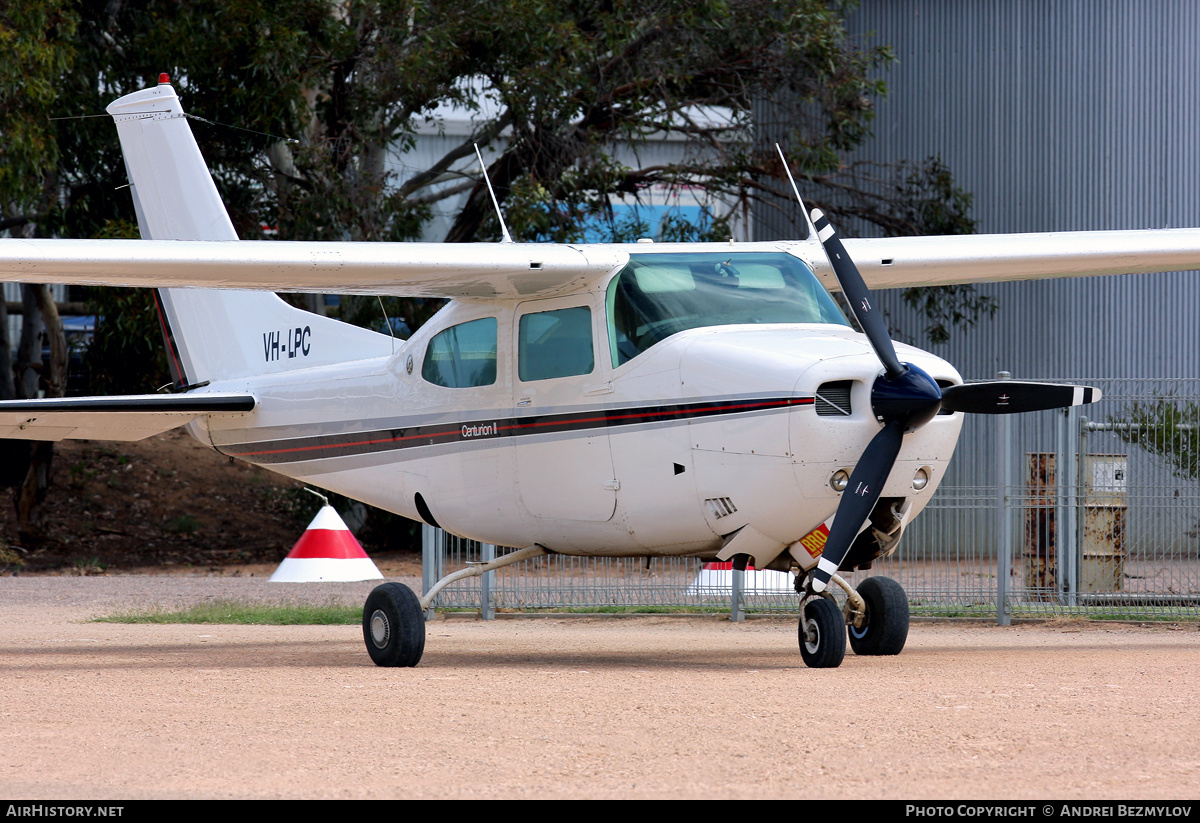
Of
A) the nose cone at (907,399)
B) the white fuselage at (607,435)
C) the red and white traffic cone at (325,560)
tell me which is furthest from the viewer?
the red and white traffic cone at (325,560)

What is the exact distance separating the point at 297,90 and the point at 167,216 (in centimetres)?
776

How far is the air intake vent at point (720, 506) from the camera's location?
339 inches

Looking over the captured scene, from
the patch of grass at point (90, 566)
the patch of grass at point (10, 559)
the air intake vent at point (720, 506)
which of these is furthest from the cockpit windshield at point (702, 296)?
the patch of grass at point (10, 559)

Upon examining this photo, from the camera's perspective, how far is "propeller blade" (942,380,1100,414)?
8180mm

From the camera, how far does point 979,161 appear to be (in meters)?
23.2

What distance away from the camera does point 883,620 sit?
983 cm

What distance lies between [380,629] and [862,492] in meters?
3.77

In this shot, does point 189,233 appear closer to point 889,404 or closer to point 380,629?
point 380,629

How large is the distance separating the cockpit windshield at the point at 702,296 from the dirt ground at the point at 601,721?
7.51 feet

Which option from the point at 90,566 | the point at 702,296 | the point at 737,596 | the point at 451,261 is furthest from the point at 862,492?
the point at 90,566

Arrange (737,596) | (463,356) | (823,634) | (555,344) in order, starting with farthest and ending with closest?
1. (737,596)
2. (463,356)
3. (555,344)
4. (823,634)

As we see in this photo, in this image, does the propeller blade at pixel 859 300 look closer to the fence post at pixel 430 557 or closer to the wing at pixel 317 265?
the wing at pixel 317 265

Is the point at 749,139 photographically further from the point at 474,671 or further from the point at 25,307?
the point at 474,671
